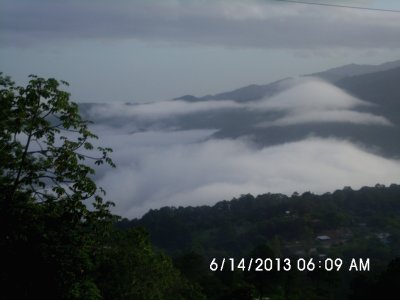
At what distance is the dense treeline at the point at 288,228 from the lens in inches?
1620

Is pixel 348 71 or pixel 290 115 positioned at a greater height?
pixel 348 71

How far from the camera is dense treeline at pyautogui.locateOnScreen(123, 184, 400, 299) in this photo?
41156mm

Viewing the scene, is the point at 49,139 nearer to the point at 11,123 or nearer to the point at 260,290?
the point at 11,123

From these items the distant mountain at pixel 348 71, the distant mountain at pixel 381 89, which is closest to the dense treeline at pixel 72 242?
the distant mountain at pixel 381 89

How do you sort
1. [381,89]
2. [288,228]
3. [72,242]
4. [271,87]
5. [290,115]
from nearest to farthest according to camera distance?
1. [72,242]
2. [288,228]
3. [381,89]
4. [290,115]
5. [271,87]

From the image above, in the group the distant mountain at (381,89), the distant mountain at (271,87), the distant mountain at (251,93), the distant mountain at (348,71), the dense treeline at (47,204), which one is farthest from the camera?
the distant mountain at (251,93)

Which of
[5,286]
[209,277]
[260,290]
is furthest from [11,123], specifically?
[209,277]

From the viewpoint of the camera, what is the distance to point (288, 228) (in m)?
53.1

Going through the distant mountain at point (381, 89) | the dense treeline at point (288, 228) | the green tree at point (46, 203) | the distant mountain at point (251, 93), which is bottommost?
the green tree at point (46, 203)

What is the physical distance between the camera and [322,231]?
5412 cm

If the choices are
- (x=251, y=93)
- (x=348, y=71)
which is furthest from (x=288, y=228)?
(x=348, y=71)

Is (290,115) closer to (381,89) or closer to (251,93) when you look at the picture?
(251,93)

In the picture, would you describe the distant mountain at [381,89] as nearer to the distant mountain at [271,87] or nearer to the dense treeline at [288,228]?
the distant mountain at [271,87]

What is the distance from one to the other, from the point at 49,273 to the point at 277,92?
184 m
